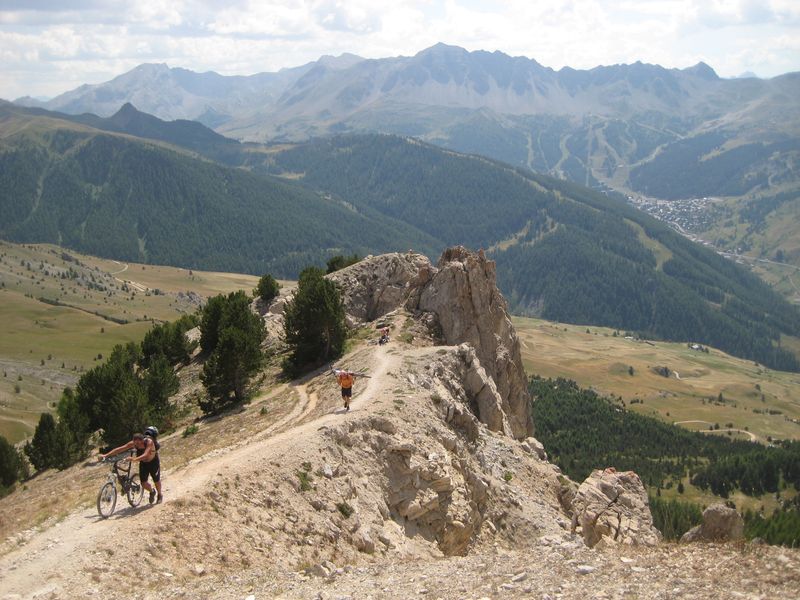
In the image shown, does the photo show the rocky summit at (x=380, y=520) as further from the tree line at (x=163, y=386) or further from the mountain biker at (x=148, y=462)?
the tree line at (x=163, y=386)

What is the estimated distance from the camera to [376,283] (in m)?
80.3

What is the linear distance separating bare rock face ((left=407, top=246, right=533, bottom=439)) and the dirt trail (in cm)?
2479

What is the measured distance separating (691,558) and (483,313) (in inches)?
1667

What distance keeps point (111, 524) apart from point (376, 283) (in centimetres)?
5561

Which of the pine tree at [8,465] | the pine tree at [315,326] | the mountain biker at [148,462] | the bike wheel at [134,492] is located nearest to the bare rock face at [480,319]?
the pine tree at [315,326]

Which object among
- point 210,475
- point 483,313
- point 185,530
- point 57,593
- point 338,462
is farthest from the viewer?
point 483,313

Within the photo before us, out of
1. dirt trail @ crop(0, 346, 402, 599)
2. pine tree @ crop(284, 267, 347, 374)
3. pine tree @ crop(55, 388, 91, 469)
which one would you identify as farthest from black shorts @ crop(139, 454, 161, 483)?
pine tree @ crop(55, 388, 91, 469)

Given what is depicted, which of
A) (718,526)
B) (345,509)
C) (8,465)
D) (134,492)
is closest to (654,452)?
(8,465)

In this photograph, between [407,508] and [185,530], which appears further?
[407,508]

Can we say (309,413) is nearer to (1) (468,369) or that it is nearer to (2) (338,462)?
(2) (338,462)

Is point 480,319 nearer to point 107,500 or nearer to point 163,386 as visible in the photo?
point 163,386

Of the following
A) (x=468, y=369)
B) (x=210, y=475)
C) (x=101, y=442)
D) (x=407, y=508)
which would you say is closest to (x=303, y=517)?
(x=210, y=475)

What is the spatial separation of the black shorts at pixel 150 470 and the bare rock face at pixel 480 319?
37.7 meters

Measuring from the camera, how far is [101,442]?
5884 cm
